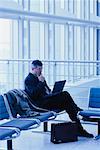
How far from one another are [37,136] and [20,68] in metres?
2.05

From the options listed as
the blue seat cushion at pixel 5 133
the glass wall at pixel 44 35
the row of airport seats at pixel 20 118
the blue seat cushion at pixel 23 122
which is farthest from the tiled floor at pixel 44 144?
the glass wall at pixel 44 35

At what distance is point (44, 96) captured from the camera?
3.93m

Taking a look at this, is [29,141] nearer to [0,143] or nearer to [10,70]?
[0,143]

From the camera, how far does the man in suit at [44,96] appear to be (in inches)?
147

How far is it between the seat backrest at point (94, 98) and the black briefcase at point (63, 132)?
519 millimetres

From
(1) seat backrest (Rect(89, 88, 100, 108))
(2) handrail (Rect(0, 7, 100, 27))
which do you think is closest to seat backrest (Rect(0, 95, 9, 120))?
(2) handrail (Rect(0, 7, 100, 27))

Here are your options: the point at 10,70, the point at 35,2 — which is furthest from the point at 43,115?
the point at 35,2

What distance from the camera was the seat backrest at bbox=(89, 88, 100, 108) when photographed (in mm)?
4086

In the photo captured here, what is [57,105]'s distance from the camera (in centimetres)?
392

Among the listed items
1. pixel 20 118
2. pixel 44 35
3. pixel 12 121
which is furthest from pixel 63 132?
pixel 44 35

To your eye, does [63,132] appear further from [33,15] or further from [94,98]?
[33,15]

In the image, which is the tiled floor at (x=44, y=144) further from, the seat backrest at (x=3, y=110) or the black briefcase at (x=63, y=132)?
the seat backrest at (x=3, y=110)

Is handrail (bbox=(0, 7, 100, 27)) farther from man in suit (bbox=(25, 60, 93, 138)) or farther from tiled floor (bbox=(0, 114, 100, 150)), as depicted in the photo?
tiled floor (bbox=(0, 114, 100, 150))

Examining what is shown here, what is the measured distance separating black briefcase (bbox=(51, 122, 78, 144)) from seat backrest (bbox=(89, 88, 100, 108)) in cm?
52
